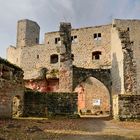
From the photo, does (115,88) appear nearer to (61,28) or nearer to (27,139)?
(61,28)

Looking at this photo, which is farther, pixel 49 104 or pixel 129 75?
pixel 129 75

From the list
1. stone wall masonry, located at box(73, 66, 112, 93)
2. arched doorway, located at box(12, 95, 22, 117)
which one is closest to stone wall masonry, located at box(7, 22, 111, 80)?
stone wall masonry, located at box(73, 66, 112, 93)

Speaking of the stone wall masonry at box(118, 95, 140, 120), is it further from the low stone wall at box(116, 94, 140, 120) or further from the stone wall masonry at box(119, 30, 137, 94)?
the stone wall masonry at box(119, 30, 137, 94)

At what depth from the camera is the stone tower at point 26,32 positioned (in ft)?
151

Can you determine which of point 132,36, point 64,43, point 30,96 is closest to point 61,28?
point 64,43

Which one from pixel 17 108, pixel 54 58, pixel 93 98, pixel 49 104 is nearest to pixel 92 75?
pixel 93 98

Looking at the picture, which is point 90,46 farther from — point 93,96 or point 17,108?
point 17,108

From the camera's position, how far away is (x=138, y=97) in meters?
16.9

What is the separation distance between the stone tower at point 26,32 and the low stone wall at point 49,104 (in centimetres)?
2683

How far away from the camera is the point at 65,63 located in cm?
2361

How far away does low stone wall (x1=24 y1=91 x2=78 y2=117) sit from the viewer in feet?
63.2

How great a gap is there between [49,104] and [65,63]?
5017 millimetres

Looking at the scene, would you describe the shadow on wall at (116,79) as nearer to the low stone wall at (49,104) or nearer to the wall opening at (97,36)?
the low stone wall at (49,104)

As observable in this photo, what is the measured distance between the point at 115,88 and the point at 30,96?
373 inches
